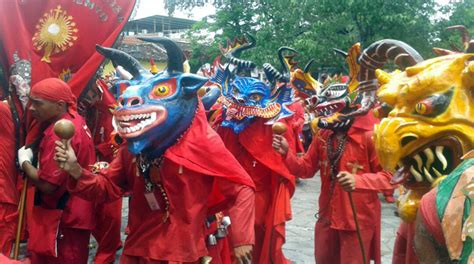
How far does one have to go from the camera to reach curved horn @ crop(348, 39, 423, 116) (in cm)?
276

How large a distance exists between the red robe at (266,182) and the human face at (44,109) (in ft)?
5.90

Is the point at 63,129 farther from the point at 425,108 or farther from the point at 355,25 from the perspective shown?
the point at 355,25

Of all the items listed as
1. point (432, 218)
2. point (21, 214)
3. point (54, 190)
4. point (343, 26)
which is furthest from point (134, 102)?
point (343, 26)

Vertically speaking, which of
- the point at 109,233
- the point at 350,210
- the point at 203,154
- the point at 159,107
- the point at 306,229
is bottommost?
the point at 306,229

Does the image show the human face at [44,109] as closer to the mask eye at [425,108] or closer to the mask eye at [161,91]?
the mask eye at [161,91]

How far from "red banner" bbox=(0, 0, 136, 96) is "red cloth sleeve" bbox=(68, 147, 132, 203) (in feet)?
4.28

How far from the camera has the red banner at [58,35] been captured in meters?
3.98

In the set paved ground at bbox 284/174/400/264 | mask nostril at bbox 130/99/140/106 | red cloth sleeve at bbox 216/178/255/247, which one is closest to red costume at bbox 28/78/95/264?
mask nostril at bbox 130/99/140/106

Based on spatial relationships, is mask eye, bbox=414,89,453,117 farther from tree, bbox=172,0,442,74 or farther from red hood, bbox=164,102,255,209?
tree, bbox=172,0,442,74

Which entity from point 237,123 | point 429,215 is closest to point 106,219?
point 237,123

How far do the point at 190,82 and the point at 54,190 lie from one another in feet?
4.26

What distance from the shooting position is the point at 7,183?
3520 millimetres

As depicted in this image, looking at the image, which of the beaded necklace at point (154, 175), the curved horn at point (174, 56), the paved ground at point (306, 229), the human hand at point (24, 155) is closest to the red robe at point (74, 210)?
the human hand at point (24, 155)

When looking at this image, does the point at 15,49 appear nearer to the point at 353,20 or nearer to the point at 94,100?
the point at 94,100
